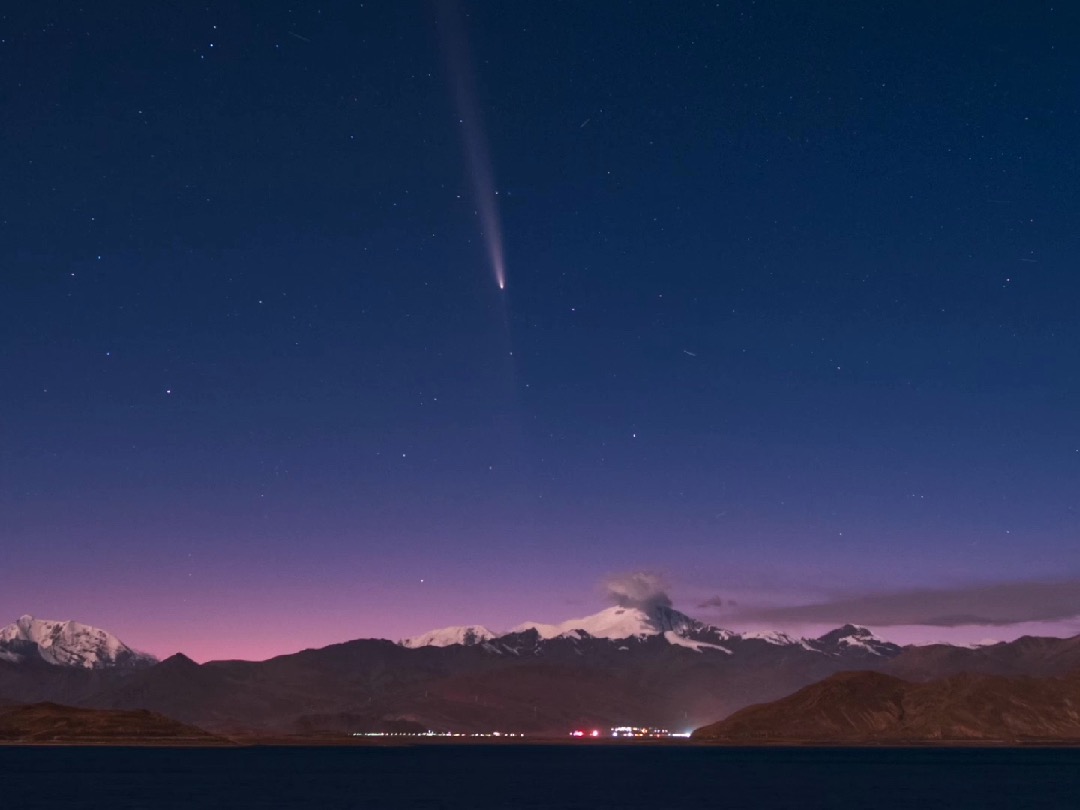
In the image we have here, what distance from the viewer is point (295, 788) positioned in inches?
7411

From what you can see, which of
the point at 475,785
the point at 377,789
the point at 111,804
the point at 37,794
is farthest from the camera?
the point at 475,785

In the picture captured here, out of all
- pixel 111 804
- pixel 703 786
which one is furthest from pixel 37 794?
pixel 703 786

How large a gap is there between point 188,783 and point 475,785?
150 feet

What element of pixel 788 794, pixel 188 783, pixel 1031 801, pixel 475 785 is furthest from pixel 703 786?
pixel 188 783

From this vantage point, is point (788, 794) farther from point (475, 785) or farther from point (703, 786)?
point (475, 785)

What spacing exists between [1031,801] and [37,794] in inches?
5241

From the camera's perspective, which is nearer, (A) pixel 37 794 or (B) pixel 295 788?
(A) pixel 37 794

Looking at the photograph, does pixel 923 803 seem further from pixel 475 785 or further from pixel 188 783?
pixel 188 783

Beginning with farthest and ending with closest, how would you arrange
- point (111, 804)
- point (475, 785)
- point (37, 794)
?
point (475, 785) < point (37, 794) < point (111, 804)

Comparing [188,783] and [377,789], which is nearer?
[377,789]

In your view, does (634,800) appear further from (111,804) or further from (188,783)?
(188,783)

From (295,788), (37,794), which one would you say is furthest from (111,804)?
(295,788)

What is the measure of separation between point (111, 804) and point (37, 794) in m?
24.1

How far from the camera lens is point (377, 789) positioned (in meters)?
187
